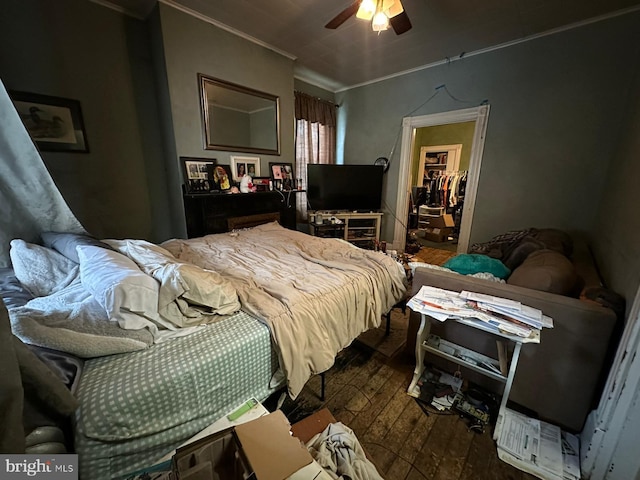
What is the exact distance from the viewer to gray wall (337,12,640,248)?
8.03 feet

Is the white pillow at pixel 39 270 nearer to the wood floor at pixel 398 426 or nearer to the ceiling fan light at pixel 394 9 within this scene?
the wood floor at pixel 398 426

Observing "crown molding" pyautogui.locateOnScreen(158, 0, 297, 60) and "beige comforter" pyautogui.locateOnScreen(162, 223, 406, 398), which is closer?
"beige comforter" pyautogui.locateOnScreen(162, 223, 406, 398)

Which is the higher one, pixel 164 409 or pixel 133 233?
pixel 133 233

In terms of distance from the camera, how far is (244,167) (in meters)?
3.23

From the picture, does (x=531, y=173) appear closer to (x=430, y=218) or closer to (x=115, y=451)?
(x=430, y=218)

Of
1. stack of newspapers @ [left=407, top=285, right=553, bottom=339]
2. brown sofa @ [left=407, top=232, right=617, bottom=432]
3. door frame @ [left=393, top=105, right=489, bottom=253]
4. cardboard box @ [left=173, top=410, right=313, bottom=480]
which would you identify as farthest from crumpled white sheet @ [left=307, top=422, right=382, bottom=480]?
door frame @ [left=393, top=105, right=489, bottom=253]

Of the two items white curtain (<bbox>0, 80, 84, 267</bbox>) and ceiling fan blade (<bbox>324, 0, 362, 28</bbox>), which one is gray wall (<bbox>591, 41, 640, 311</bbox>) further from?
white curtain (<bbox>0, 80, 84, 267</bbox>)

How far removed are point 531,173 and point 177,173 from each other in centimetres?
413

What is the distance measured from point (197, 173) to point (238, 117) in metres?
0.92

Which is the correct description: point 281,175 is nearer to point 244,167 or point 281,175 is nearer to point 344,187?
point 244,167

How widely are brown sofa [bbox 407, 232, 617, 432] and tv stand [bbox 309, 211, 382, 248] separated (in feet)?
8.30

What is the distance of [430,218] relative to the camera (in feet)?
17.5

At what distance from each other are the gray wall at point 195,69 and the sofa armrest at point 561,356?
2.94 meters

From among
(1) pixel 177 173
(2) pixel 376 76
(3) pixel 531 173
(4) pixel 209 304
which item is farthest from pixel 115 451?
(2) pixel 376 76
